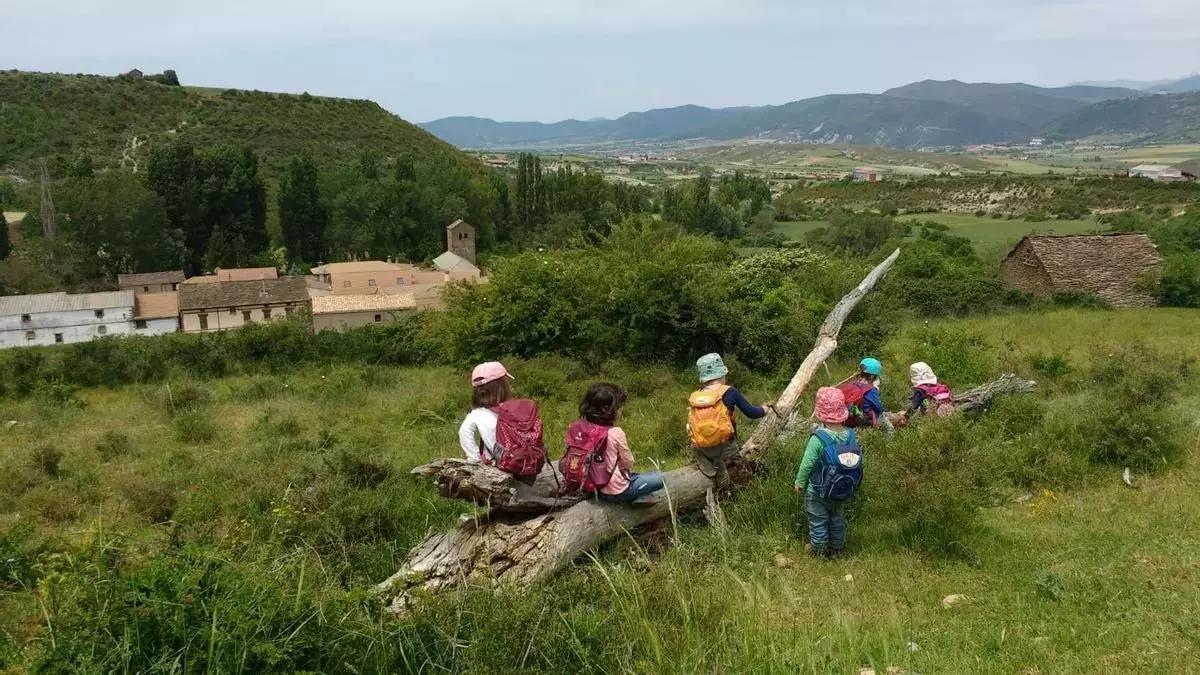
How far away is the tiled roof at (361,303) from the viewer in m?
42.2

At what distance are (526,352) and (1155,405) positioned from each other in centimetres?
1513

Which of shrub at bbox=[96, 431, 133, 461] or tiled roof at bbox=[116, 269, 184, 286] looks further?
tiled roof at bbox=[116, 269, 184, 286]

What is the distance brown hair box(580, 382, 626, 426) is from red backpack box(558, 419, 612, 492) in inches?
2.9

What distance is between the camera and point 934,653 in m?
4.60

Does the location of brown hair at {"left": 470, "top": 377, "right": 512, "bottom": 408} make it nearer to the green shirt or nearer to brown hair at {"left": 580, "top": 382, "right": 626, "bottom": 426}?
brown hair at {"left": 580, "top": 382, "right": 626, "bottom": 426}

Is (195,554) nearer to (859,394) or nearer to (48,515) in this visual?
(859,394)

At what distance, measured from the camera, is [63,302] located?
45906mm

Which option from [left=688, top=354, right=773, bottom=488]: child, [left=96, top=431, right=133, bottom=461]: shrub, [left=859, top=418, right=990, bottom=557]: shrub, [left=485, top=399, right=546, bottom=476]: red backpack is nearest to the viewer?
[left=485, top=399, right=546, bottom=476]: red backpack

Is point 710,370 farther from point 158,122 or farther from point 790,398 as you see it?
point 158,122

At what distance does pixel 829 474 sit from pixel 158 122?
9888 centimetres

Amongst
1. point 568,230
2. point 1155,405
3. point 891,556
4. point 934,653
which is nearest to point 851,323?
point 1155,405

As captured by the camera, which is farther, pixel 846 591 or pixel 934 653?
pixel 846 591

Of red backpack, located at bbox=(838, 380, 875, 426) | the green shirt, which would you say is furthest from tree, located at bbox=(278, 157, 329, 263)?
the green shirt

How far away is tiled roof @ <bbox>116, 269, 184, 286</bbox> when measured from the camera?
52.0 meters
